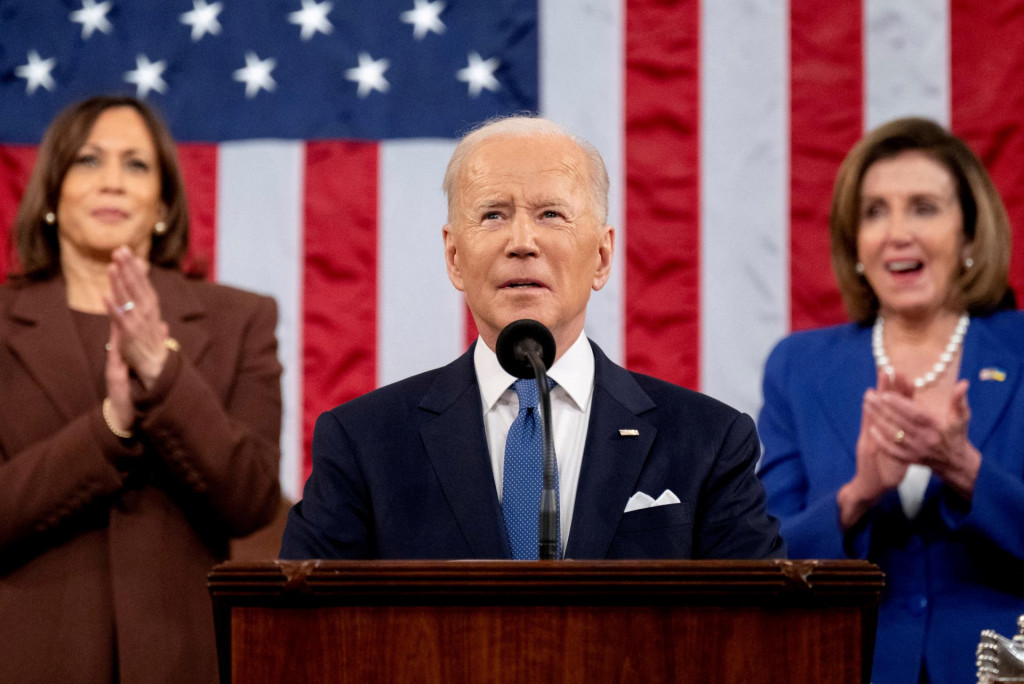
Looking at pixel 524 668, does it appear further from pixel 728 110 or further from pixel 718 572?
pixel 728 110

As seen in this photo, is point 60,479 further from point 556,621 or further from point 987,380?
point 987,380

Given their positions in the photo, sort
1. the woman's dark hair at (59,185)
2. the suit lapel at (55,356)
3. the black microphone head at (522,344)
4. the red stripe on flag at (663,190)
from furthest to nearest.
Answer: the red stripe on flag at (663,190) → the woman's dark hair at (59,185) → the suit lapel at (55,356) → the black microphone head at (522,344)

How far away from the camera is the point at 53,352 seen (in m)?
2.61

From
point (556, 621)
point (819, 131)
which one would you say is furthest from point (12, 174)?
point (556, 621)

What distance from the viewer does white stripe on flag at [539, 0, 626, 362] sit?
3.58m

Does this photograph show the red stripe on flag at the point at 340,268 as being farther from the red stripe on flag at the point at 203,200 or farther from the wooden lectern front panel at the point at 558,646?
the wooden lectern front panel at the point at 558,646

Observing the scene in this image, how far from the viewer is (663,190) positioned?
11.7 ft

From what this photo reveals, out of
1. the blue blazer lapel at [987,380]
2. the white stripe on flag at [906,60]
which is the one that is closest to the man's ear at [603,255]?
the blue blazer lapel at [987,380]

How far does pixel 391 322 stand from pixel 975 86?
5.73ft

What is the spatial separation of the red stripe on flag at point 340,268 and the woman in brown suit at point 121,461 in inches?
31.6

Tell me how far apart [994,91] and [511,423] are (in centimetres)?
219

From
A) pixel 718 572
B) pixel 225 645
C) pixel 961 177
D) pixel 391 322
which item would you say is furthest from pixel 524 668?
pixel 391 322

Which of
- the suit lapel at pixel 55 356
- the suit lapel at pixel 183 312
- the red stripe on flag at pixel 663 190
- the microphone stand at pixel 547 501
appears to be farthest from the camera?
the red stripe on flag at pixel 663 190

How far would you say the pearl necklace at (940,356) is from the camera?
8.77 ft
